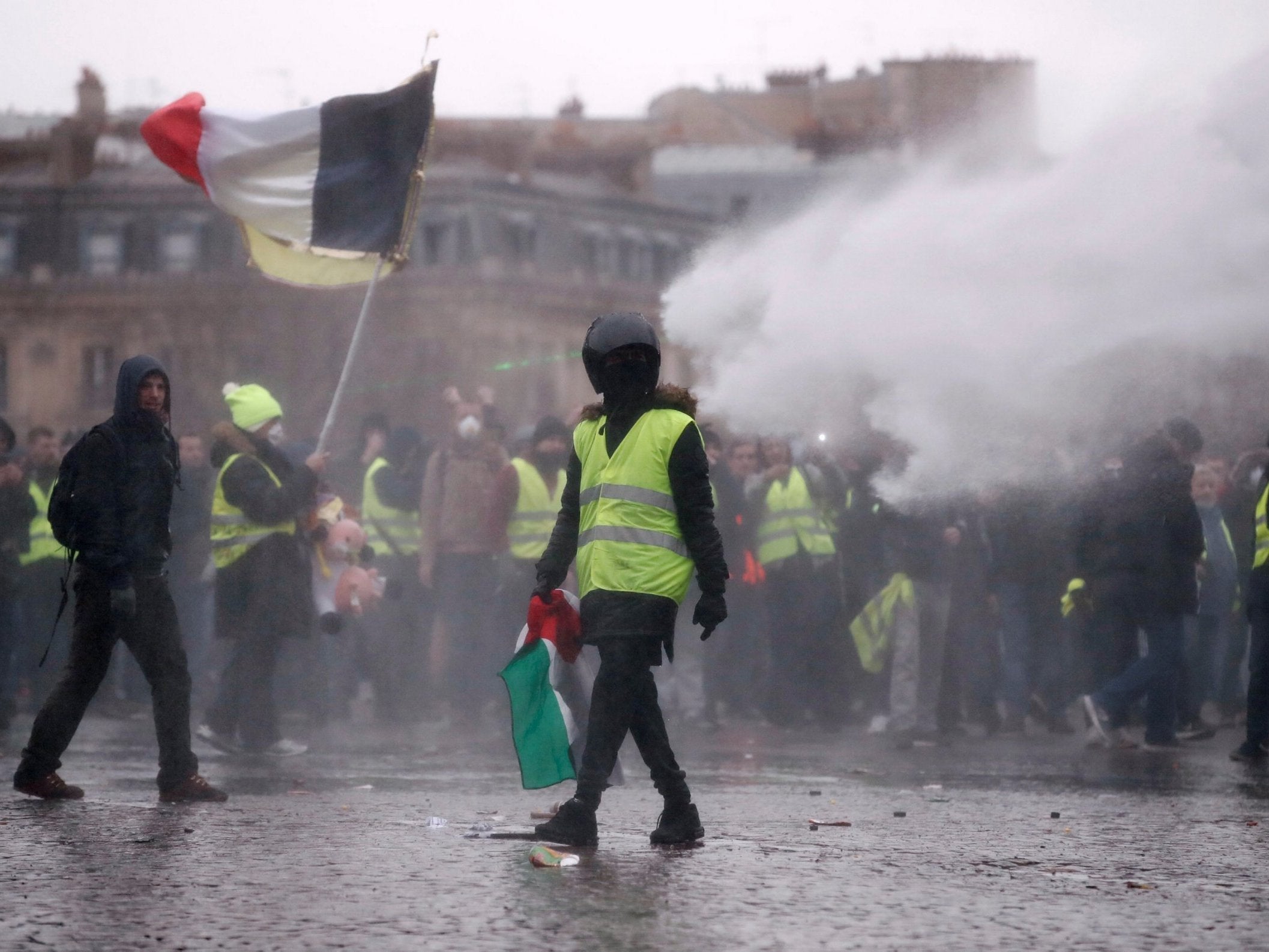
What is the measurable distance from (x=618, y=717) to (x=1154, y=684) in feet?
Result: 18.2

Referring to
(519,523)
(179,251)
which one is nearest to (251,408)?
(519,523)

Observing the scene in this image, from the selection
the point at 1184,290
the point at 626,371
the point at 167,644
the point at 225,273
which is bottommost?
the point at 167,644

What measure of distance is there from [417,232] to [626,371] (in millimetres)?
52901

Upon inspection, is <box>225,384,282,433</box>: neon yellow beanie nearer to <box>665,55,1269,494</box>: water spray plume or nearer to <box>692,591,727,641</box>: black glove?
<box>665,55,1269,494</box>: water spray plume

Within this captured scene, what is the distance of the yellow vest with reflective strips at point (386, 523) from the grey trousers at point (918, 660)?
392cm

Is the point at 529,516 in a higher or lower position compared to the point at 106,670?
higher

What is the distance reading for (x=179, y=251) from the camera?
62156 mm

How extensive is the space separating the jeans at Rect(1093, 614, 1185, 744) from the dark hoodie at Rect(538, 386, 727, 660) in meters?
5.24

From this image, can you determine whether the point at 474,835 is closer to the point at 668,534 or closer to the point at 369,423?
the point at 668,534

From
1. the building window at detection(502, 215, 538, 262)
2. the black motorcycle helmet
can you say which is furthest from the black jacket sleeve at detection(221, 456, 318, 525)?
the building window at detection(502, 215, 538, 262)

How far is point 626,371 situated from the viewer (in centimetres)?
703

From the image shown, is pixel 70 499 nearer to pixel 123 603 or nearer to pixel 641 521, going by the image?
pixel 123 603

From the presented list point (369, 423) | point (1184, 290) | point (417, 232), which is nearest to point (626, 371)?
point (1184, 290)

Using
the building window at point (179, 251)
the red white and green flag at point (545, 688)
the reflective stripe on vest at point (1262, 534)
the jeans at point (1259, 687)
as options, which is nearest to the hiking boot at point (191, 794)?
the red white and green flag at point (545, 688)
